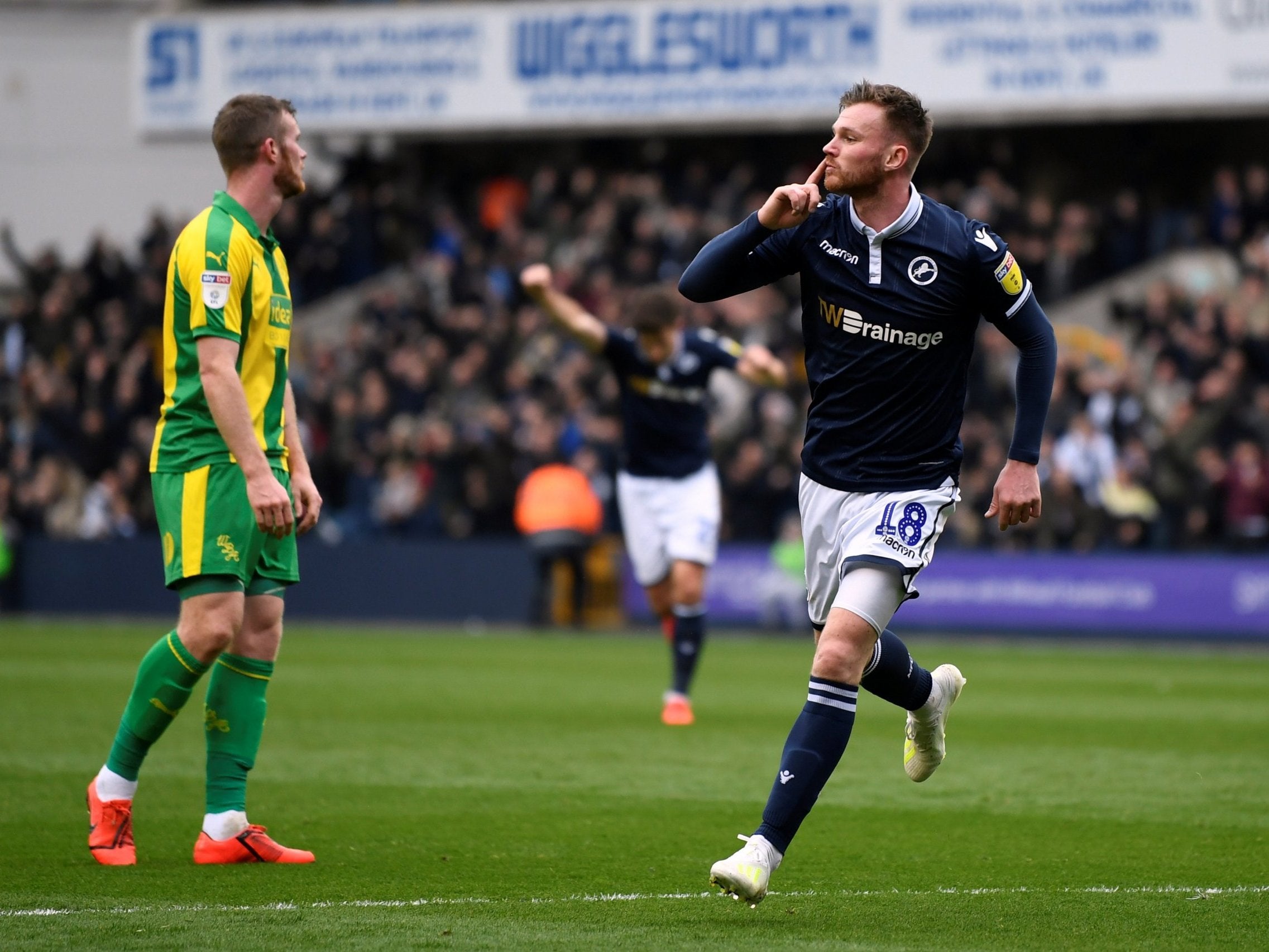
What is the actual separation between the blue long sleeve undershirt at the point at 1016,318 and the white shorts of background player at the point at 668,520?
18.9ft

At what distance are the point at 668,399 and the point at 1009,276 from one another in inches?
238

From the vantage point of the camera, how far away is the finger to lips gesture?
593 centimetres

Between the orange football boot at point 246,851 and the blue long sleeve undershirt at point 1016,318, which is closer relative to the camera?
the blue long sleeve undershirt at point 1016,318

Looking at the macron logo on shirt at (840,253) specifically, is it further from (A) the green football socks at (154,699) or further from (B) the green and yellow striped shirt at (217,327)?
(A) the green football socks at (154,699)

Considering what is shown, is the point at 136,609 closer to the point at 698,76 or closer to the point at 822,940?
the point at 698,76

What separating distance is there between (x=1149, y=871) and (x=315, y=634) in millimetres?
16023

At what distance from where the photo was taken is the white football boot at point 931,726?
22.7 ft

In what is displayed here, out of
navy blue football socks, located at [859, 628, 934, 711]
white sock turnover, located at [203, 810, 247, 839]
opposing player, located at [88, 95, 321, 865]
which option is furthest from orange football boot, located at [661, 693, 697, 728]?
white sock turnover, located at [203, 810, 247, 839]

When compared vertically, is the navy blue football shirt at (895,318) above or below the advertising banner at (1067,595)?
above

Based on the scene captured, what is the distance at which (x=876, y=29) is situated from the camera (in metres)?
27.9

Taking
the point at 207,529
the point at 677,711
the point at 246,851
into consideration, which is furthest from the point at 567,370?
the point at 207,529

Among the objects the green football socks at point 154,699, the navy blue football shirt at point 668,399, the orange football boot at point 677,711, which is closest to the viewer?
the green football socks at point 154,699

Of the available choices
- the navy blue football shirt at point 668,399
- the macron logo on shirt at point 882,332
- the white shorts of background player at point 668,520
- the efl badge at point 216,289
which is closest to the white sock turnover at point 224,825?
the efl badge at point 216,289

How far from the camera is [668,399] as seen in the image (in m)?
12.2
